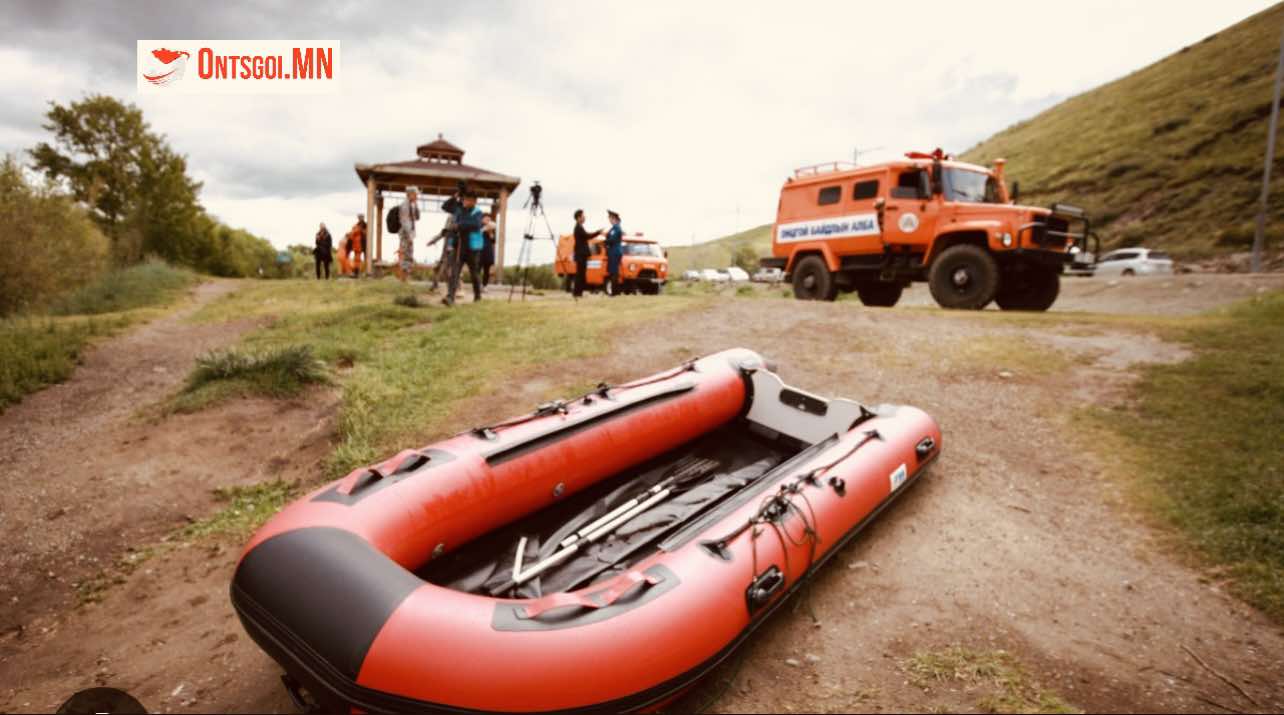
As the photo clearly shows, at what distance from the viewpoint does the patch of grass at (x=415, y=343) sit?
5.38 meters

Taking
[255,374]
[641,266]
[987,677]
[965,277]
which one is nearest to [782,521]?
[987,677]

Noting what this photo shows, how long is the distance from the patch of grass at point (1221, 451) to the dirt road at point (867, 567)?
24 centimetres

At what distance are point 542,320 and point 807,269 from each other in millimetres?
5361

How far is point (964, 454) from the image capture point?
5.01 meters

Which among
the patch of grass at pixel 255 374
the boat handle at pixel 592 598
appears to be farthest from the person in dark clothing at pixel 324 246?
the boat handle at pixel 592 598

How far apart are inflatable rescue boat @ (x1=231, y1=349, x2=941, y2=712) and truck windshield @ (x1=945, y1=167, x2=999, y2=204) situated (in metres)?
6.35

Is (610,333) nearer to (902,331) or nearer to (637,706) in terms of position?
(902,331)

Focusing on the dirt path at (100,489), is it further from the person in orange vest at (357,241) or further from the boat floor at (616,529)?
the person in orange vest at (357,241)

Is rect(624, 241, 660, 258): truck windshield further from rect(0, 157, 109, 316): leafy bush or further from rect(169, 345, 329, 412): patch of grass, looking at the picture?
rect(0, 157, 109, 316): leafy bush

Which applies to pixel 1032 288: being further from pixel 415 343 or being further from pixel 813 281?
pixel 415 343

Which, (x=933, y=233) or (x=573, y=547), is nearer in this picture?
(x=573, y=547)

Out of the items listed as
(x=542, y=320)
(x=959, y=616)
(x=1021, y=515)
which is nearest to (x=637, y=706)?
(x=959, y=616)

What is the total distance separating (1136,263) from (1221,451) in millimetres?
22915

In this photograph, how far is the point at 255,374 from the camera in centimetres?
622
